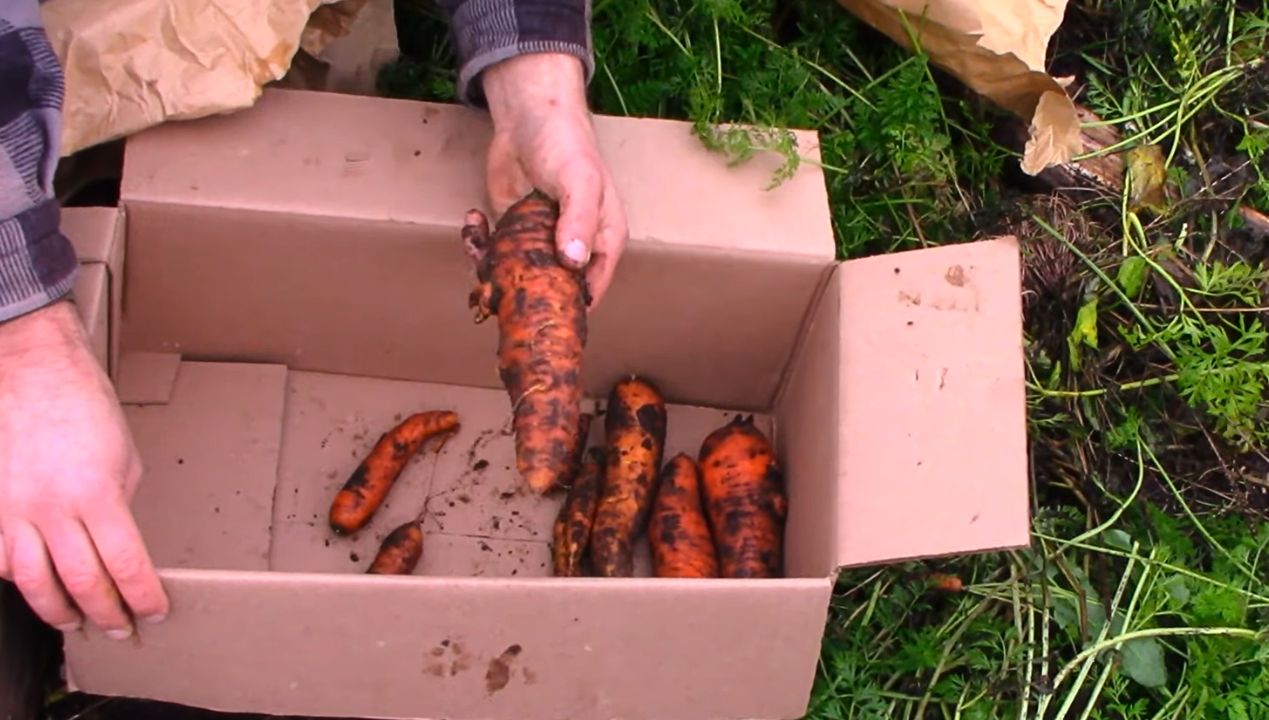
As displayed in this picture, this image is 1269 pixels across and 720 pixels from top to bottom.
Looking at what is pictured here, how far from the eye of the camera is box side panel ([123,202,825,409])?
69.9 inches

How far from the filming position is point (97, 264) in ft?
5.35

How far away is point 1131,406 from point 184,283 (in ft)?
5.15

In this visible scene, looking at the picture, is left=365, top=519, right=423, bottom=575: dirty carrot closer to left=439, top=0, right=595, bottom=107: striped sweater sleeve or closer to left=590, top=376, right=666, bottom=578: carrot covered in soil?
left=590, top=376, right=666, bottom=578: carrot covered in soil

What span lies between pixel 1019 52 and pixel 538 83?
29.7 inches

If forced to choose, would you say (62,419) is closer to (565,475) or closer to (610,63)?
(565,475)

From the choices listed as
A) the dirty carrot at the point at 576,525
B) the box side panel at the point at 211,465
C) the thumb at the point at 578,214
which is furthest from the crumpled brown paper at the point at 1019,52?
the box side panel at the point at 211,465

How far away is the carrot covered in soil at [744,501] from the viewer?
1922mm

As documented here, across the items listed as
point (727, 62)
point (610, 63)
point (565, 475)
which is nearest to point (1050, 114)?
point (727, 62)

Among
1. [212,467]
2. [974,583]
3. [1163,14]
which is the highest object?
[1163,14]

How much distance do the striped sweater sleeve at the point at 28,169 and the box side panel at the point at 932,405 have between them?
99cm

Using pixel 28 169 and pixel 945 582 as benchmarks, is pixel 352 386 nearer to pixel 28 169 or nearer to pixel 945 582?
pixel 28 169

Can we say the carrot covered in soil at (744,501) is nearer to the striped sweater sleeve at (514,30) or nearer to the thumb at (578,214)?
the thumb at (578,214)

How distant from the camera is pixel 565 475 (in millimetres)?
1614

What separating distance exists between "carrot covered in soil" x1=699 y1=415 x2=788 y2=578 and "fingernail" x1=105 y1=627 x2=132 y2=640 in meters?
0.87
